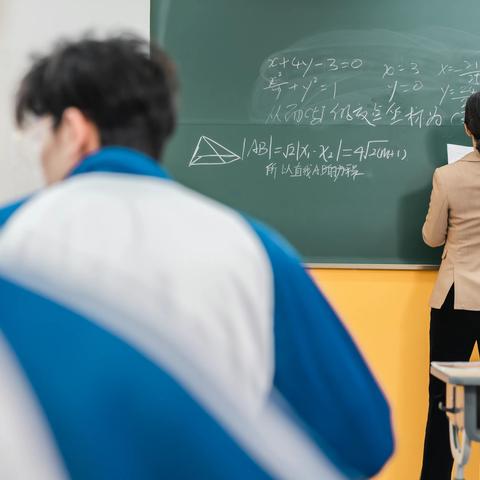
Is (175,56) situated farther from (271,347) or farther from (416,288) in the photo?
(271,347)

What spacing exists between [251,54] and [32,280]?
289 cm

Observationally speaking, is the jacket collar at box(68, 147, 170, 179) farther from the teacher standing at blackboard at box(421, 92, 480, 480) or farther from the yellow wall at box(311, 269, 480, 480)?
the yellow wall at box(311, 269, 480, 480)

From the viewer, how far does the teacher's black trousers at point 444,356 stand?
10.6 feet

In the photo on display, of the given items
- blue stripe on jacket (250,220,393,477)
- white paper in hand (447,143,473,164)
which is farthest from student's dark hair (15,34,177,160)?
white paper in hand (447,143,473,164)

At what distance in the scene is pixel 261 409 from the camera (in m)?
0.87

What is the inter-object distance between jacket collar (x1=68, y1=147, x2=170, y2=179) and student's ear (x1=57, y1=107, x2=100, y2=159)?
1.1 inches

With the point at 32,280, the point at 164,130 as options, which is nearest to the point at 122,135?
the point at 164,130

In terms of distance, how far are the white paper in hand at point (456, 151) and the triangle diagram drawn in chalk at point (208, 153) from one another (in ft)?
2.97

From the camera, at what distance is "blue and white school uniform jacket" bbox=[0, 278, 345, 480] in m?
0.79

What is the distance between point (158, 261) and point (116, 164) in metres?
0.13

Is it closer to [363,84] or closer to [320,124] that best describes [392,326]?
[320,124]

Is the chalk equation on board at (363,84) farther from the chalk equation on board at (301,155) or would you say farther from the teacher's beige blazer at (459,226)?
the teacher's beige blazer at (459,226)

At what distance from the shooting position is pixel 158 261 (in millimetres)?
827

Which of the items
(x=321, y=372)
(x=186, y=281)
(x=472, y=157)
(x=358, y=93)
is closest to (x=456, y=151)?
(x=472, y=157)
